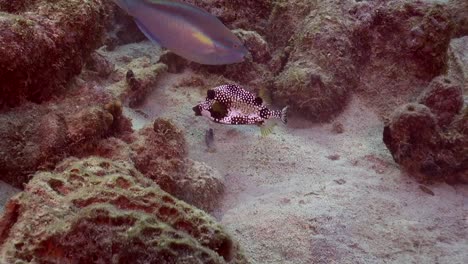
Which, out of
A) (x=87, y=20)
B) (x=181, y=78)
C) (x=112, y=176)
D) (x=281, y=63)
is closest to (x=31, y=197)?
(x=112, y=176)

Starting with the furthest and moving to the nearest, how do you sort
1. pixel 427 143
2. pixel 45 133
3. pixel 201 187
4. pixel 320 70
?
pixel 320 70 → pixel 427 143 → pixel 201 187 → pixel 45 133

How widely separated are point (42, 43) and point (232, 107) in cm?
168

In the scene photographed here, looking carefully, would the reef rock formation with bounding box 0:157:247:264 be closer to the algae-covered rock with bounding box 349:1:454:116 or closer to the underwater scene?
the underwater scene

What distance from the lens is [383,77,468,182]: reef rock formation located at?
159 inches

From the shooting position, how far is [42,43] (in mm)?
2998

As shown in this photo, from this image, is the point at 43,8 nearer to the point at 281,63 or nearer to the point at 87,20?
the point at 87,20

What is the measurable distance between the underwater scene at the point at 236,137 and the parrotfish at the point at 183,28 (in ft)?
0.04

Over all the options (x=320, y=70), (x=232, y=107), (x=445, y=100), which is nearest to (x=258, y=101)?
(x=232, y=107)

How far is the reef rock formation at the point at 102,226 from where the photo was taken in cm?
176

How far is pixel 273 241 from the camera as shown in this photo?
3.14 meters

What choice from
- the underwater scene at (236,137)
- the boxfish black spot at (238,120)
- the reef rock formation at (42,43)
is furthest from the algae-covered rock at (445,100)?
the reef rock formation at (42,43)

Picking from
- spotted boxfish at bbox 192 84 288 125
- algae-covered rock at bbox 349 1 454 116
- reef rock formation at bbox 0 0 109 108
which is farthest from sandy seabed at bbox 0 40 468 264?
reef rock formation at bbox 0 0 109 108

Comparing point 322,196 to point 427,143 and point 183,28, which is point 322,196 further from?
point 183,28

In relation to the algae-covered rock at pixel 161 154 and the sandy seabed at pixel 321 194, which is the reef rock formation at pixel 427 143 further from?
the algae-covered rock at pixel 161 154
